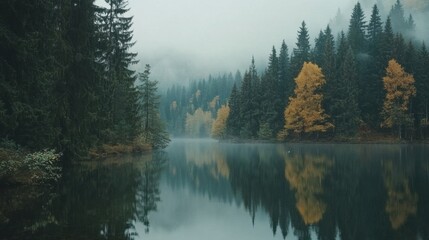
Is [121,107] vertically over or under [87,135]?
over

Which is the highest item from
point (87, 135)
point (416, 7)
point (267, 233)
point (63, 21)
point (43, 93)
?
point (416, 7)

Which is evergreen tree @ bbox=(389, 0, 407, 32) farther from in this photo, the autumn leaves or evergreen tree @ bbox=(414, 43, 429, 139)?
the autumn leaves

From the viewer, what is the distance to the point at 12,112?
17828 millimetres

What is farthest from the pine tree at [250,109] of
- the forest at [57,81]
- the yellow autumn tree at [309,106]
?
the forest at [57,81]

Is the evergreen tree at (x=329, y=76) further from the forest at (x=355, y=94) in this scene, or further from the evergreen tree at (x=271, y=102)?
the evergreen tree at (x=271, y=102)

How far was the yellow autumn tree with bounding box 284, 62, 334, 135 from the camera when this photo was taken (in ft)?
222

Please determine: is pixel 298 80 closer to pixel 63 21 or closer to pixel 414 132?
pixel 414 132

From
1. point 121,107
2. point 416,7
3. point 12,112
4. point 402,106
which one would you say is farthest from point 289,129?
point 416,7

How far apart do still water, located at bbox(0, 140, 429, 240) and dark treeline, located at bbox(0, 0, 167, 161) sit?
345cm

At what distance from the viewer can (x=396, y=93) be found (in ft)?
201

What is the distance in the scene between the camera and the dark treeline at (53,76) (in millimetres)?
17922

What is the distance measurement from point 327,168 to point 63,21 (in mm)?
21362

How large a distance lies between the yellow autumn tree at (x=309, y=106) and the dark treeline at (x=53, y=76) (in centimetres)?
3573

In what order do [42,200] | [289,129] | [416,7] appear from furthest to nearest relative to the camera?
[416,7] → [289,129] → [42,200]
